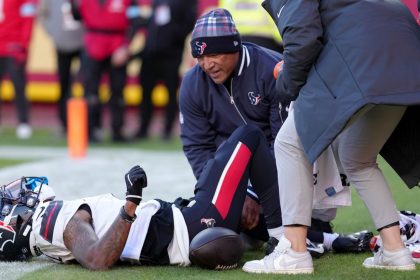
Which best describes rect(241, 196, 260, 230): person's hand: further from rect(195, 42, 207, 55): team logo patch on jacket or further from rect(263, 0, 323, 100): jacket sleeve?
rect(263, 0, 323, 100): jacket sleeve

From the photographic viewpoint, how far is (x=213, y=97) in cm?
662

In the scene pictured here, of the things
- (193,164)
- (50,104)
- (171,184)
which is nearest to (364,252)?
(193,164)

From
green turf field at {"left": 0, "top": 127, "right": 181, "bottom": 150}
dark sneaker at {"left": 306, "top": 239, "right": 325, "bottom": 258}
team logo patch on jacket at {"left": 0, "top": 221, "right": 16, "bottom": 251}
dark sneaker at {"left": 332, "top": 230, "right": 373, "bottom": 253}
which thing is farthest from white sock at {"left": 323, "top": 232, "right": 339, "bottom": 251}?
green turf field at {"left": 0, "top": 127, "right": 181, "bottom": 150}

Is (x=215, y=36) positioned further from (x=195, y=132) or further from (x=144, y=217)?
(x=144, y=217)

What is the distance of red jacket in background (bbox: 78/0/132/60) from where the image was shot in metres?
13.6

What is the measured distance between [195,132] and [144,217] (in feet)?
3.45

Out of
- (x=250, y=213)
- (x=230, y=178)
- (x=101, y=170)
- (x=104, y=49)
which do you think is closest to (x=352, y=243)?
(x=250, y=213)

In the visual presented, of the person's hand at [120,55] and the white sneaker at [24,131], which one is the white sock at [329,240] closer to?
the person's hand at [120,55]

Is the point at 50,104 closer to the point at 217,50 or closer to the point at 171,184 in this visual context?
the point at 171,184

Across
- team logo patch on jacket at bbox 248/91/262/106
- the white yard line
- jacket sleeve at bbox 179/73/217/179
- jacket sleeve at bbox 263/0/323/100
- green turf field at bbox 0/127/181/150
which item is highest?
jacket sleeve at bbox 263/0/323/100

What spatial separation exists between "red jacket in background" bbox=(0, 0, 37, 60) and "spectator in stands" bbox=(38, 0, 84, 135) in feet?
0.74

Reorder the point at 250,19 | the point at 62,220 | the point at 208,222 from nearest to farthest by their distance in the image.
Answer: the point at 62,220
the point at 208,222
the point at 250,19

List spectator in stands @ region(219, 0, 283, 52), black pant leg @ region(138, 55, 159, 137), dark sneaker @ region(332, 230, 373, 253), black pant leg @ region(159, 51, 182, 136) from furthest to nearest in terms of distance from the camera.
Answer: black pant leg @ region(138, 55, 159, 137)
black pant leg @ region(159, 51, 182, 136)
spectator in stands @ region(219, 0, 283, 52)
dark sneaker @ region(332, 230, 373, 253)

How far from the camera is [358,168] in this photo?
5.57m
